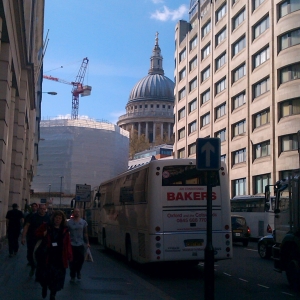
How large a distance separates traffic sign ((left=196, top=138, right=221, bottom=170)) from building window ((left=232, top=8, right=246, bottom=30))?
150 ft

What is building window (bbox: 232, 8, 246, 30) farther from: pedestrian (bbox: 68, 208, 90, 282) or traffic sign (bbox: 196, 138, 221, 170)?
traffic sign (bbox: 196, 138, 221, 170)

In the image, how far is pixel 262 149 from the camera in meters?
47.4

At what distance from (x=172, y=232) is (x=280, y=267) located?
3.07 m

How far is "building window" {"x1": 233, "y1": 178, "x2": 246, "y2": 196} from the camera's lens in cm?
5175

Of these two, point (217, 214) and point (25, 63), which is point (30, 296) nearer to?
point (217, 214)

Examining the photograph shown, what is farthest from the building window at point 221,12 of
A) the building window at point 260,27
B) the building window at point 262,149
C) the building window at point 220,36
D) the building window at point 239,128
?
the building window at point 262,149

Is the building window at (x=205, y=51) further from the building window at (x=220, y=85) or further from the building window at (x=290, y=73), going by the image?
the building window at (x=290, y=73)

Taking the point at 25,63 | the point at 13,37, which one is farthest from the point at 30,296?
the point at 25,63

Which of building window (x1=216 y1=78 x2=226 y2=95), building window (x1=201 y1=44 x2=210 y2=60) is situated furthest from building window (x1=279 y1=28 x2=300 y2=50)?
building window (x1=201 y1=44 x2=210 y2=60)

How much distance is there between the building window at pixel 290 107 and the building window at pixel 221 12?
1893 cm

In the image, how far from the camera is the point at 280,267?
1241 cm

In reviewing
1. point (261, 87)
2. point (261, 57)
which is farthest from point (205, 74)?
point (261, 87)

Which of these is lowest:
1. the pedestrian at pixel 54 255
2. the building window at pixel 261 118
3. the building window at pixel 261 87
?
the pedestrian at pixel 54 255

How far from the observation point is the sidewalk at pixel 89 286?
34.0 feet
